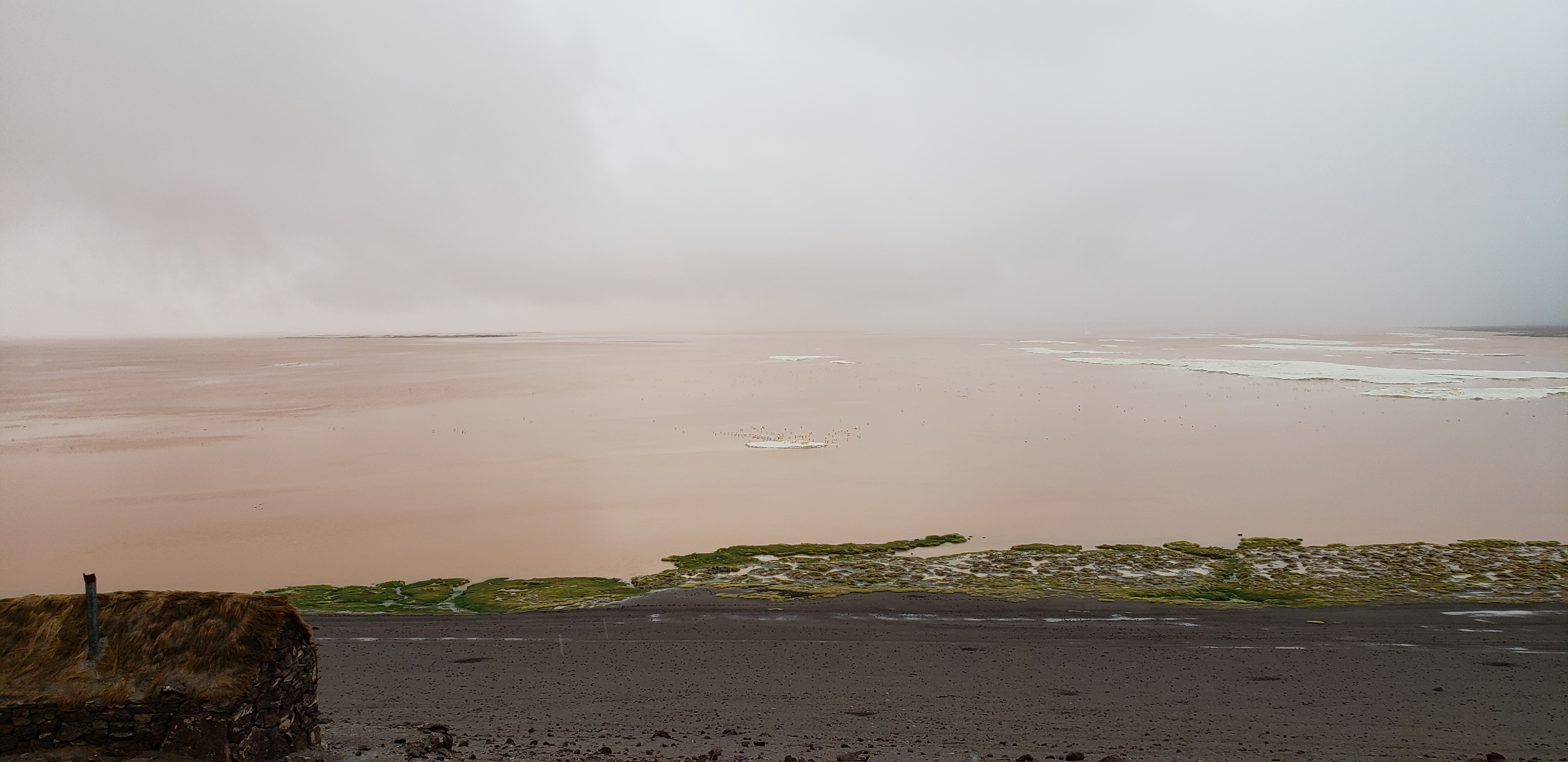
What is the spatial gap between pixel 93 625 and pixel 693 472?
18949mm

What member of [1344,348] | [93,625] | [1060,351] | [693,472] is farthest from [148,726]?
[1344,348]

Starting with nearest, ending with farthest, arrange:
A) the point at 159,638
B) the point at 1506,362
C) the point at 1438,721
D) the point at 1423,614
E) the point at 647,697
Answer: the point at 159,638
the point at 1438,721
the point at 647,697
the point at 1423,614
the point at 1506,362

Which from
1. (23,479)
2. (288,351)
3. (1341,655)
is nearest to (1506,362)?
(1341,655)

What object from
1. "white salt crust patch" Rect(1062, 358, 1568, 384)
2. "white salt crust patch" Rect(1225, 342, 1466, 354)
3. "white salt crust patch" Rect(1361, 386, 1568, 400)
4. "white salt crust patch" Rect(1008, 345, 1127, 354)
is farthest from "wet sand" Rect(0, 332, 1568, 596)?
"white salt crust patch" Rect(1225, 342, 1466, 354)

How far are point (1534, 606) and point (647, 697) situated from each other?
542 inches

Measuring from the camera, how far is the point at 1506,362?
216 feet

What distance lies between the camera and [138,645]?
Answer: 8016mm

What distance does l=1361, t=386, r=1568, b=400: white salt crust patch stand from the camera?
40.9m

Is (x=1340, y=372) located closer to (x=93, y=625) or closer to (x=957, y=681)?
(x=957, y=681)

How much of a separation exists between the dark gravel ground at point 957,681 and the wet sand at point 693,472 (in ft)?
14.3

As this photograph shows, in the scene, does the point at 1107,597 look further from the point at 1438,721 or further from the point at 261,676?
the point at 261,676

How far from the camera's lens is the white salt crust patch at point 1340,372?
50750 millimetres

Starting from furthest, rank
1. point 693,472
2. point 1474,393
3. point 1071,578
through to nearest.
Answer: point 1474,393
point 693,472
point 1071,578

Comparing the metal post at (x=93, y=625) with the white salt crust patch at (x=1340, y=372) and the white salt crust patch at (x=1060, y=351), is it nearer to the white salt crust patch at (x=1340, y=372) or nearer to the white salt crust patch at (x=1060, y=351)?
the white salt crust patch at (x=1340, y=372)
